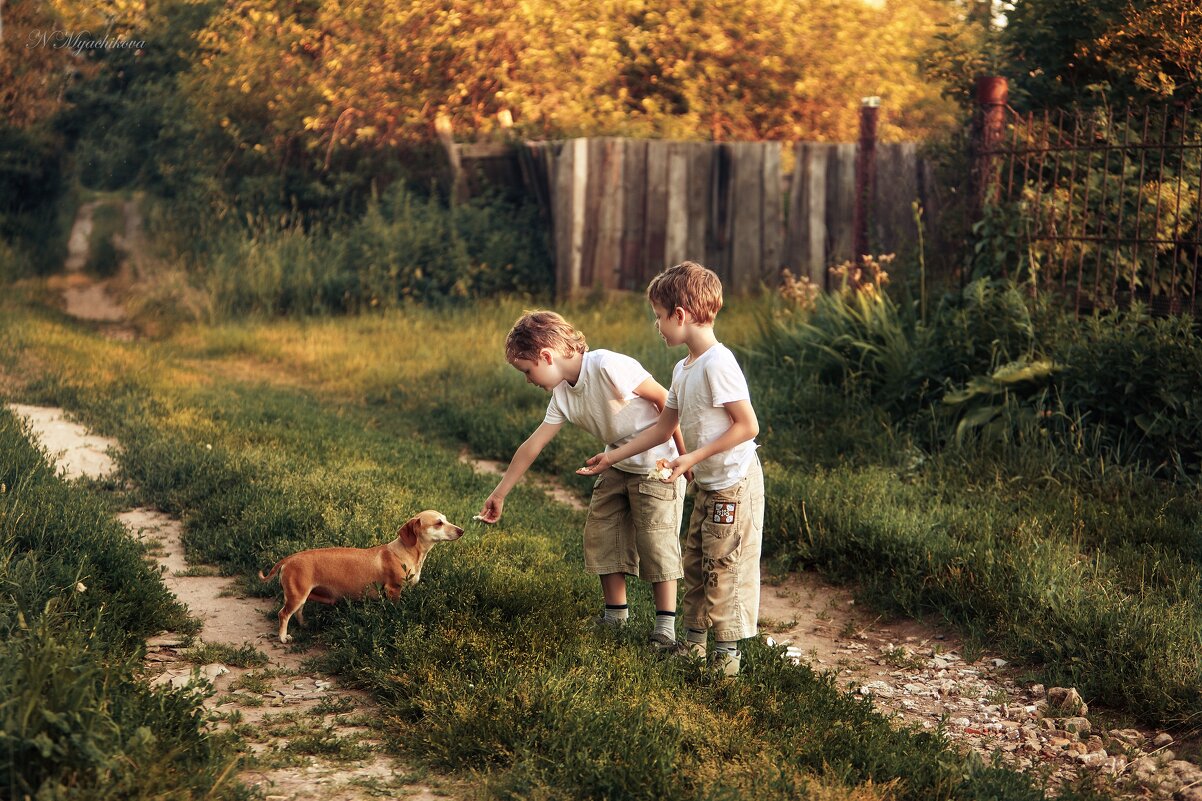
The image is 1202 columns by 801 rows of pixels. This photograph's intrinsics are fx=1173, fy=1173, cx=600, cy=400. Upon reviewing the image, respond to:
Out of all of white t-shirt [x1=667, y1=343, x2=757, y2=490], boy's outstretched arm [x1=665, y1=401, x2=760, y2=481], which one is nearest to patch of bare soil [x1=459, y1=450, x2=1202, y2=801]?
white t-shirt [x1=667, y1=343, x2=757, y2=490]

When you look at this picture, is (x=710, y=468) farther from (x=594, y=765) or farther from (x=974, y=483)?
(x=974, y=483)

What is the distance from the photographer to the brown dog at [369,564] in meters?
4.79

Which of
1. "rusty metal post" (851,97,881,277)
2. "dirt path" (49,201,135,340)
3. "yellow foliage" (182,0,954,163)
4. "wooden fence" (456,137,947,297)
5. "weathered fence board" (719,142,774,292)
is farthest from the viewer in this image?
"yellow foliage" (182,0,954,163)

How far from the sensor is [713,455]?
14.3 feet

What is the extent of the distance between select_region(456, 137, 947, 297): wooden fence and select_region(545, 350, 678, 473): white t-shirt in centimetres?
750

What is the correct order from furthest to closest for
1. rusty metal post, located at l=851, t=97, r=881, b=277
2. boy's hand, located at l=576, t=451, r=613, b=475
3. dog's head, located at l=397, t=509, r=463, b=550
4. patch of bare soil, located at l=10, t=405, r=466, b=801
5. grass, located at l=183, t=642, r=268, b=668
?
rusty metal post, located at l=851, t=97, r=881, b=277, dog's head, located at l=397, t=509, r=463, b=550, grass, located at l=183, t=642, r=268, b=668, boy's hand, located at l=576, t=451, r=613, b=475, patch of bare soil, located at l=10, t=405, r=466, b=801

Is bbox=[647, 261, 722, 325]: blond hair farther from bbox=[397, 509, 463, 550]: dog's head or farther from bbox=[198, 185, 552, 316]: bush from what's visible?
bbox=[198, 185, 552, 316]: bush

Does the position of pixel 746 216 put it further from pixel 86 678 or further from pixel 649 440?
Result: pixel 86 678

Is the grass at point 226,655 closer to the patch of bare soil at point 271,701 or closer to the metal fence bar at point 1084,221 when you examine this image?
the patch of bare soil at point 271,701

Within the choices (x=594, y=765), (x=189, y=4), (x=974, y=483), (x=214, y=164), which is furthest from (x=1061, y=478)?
(x=189, y=4)

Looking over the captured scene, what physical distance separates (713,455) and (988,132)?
5.11 m

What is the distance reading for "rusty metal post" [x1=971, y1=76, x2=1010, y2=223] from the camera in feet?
27.3

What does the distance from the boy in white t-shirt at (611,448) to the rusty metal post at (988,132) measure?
15.2 ft

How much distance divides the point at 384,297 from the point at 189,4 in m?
9.18
